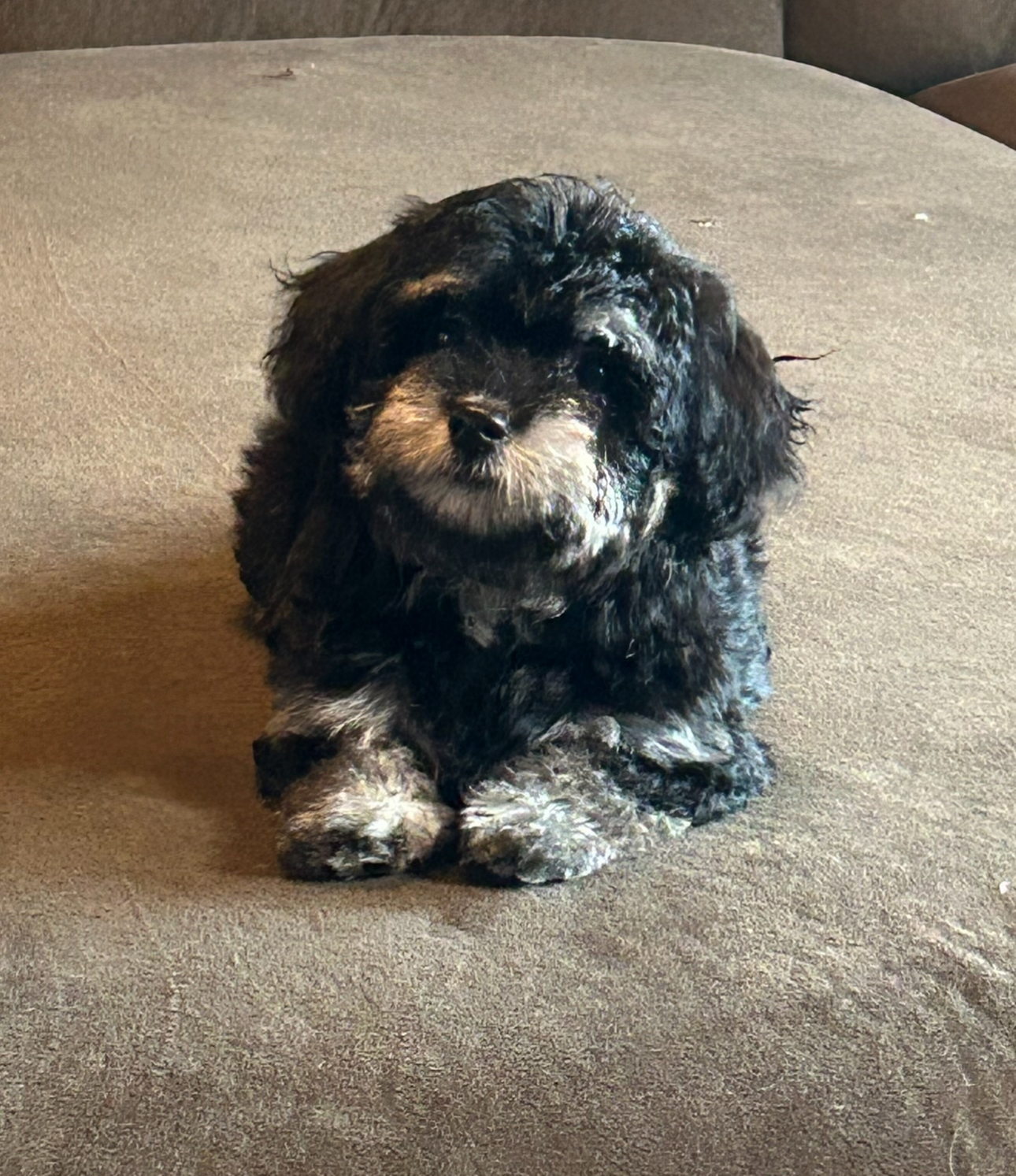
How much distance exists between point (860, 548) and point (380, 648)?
991mm

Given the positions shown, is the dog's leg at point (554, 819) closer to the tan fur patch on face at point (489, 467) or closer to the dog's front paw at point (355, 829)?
the dog's front paw at point (355, 829)

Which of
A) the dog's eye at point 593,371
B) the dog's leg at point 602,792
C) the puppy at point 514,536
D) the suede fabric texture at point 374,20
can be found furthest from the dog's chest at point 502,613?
the suede fabric texture at point 374,20

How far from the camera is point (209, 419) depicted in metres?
3.10

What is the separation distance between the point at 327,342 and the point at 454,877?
67 centimetres

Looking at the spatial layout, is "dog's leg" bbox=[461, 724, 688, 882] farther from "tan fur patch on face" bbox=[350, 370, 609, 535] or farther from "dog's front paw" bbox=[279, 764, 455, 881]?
"tan fur patch on face" bbox=[350, 370, 609, 535]

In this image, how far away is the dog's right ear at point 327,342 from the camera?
79.8 inches

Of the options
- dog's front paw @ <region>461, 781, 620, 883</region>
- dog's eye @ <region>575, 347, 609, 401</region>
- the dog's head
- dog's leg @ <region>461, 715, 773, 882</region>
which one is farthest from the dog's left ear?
dog's front paw @ <region>461, 781, 620, 883</region>

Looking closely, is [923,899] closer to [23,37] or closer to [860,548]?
[860,548]

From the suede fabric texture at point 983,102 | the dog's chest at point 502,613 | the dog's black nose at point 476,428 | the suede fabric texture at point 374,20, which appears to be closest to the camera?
the dog's black nose at point 476,428

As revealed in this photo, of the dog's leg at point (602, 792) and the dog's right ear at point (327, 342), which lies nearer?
the dog's leg at point (602, 792)

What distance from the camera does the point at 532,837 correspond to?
1883mm

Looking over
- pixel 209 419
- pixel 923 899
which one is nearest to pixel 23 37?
pixel 209 419

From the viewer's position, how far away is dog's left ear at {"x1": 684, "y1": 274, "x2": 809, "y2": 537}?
6.60 feet

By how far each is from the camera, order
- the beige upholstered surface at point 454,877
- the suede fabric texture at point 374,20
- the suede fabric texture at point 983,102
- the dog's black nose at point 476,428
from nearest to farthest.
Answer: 1. the beige upholstered surface at point 454,877
2. the dog's black nose at point 476,428
3. the suede fabric texture at point 374,20
4. the suede fabric texture at point 983,102
